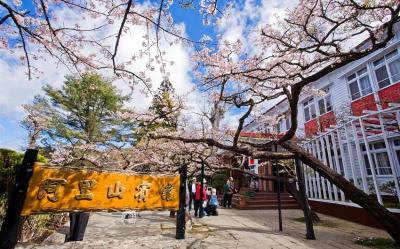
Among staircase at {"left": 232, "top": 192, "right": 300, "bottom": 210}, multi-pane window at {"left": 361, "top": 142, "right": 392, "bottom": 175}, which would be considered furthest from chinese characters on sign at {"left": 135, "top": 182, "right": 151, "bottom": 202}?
multi-pane window at {"left": 361, "top": 142, "right": 392, "bottom": 175}

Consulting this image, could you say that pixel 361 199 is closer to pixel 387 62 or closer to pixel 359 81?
pixel 387 62

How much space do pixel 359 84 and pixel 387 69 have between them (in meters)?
1.74

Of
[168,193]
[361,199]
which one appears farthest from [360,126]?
[168,193]

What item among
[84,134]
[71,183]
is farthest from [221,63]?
[84,134]

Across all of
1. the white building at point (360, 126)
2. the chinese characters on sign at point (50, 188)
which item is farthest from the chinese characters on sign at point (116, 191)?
the white building at point (360, 126)

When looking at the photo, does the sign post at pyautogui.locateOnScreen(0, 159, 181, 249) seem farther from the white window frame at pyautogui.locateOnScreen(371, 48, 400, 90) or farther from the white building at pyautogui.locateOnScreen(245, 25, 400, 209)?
the white window frame at pyautogui.locateOnScreen(371, 48, 400, 90)

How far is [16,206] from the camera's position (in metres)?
2.56

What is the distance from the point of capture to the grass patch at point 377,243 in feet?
18.3

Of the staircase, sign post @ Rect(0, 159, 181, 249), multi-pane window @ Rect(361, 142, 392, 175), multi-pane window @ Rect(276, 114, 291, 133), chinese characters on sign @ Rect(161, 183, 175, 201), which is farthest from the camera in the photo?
multi-pane window @ Rect(276, 114, 291, 133)

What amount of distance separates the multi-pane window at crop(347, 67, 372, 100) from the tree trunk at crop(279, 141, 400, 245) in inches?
347

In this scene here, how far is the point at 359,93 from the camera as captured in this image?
13055 mm

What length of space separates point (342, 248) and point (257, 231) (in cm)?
230

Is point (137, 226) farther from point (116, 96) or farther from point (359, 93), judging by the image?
point (116, 96)

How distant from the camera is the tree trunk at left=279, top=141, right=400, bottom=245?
5.46 m
